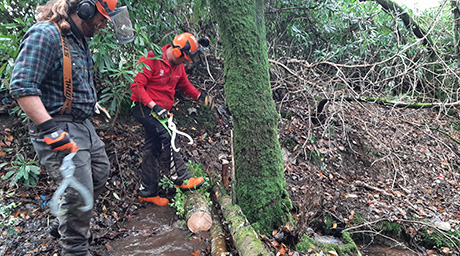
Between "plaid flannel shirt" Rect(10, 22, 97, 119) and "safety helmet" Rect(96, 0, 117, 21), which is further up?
"safety helmet" Rect(96, 0, 117, 21)

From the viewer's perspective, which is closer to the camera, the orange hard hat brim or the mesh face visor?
the orange hard hat brim

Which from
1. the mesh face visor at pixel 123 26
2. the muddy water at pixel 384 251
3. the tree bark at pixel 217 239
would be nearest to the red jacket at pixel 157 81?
the mesh face visor at pixel 123 26

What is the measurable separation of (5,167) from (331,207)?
4.35 m

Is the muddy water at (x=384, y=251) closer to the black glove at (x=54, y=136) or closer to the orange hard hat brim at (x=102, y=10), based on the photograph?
the black glove at (x=54, y=136)

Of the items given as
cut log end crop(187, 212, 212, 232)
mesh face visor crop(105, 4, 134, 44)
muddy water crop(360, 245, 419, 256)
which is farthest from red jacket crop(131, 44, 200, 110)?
muddy water crop(360, 245, 419, 256)

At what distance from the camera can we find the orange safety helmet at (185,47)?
337cm

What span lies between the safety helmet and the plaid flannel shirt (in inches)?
11.4

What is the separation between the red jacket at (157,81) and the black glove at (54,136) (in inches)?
58.9

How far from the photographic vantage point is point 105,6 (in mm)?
2201

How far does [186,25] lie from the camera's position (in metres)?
5.26

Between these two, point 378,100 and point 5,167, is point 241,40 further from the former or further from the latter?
point 5,167

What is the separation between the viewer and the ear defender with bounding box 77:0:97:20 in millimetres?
2043

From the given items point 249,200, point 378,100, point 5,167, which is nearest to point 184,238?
point 249,200

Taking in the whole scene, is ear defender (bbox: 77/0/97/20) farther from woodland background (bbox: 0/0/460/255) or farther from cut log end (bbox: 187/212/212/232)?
cut log end (bbox: 187/212/212/232)
